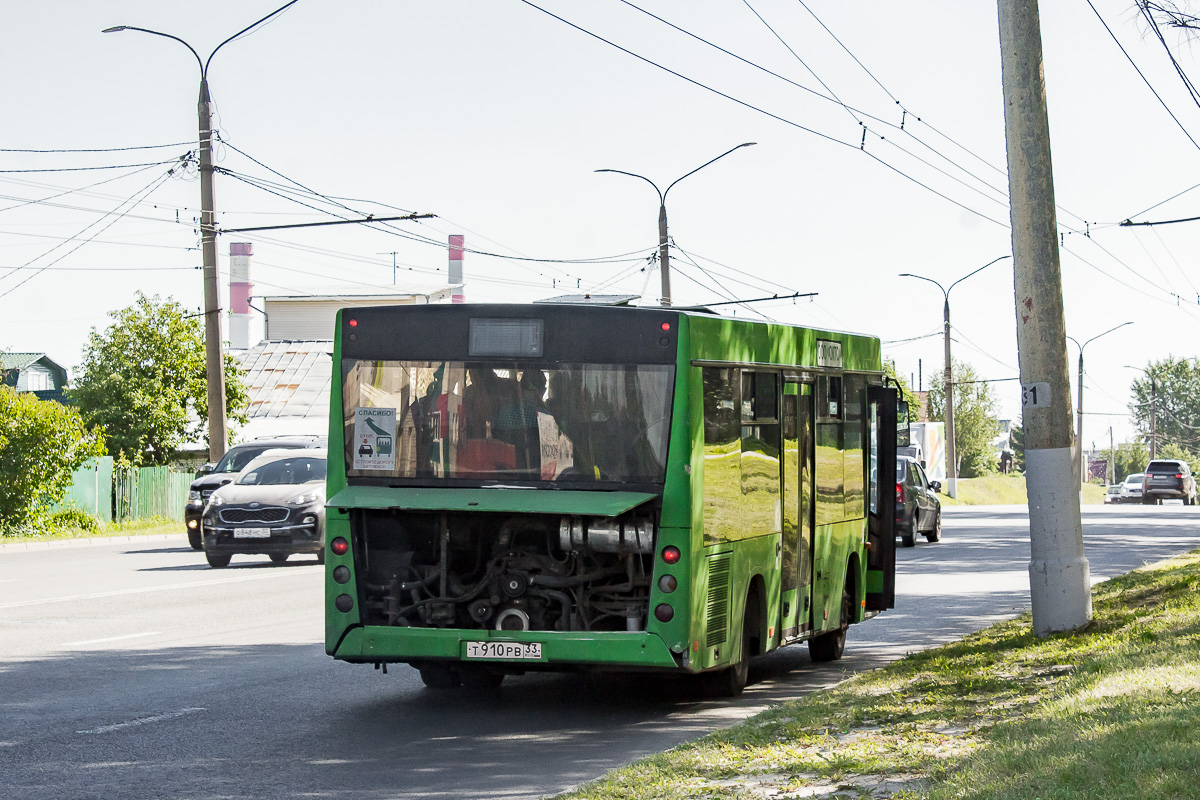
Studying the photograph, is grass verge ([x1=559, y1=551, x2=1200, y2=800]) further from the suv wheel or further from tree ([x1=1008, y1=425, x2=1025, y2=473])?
tree ([x1=1008, y1=425, x2=1025, y2=473])

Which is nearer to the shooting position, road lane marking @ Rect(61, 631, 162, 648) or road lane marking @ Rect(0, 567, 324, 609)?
road lane marking @ Rect(61, 631, 162, 648)

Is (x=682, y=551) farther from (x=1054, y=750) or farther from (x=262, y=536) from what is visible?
(x=262, y=536)

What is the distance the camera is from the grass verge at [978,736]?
6.50m

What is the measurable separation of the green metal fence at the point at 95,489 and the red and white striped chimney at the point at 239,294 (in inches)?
2030

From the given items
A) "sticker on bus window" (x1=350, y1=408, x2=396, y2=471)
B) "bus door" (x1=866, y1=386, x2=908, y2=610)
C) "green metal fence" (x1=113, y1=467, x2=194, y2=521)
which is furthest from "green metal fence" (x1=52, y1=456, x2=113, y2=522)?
"sticker on bus window" (x1=350, y1=408, x2=396, y2=471)

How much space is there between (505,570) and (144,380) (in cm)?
3531

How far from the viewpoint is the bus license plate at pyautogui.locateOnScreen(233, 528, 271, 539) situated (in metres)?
22.1

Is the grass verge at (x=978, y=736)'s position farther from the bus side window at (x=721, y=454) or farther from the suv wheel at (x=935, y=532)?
the suv wheel at (x=935, y=532)

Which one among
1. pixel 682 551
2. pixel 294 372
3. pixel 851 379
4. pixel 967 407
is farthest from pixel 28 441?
pixel 967 407

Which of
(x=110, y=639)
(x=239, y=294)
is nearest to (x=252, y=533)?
(x=110, y=639)

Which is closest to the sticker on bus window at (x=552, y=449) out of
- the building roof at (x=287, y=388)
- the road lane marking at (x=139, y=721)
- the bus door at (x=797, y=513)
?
the bus door at (x=797, y=513)

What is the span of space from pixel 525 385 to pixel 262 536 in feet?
43.2

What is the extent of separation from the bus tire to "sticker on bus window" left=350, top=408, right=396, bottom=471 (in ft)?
14.4

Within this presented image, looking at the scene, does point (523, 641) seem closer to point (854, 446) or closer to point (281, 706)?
point (281, 706)
